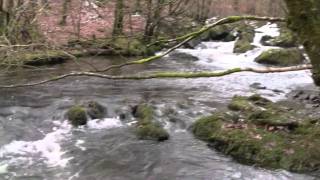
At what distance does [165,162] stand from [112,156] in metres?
1.02

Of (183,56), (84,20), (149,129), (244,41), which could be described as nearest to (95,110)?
(149,129)

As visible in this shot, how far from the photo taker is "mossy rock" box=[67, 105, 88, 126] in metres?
10.7

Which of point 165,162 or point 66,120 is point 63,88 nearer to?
point 66,120

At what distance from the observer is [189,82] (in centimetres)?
1549

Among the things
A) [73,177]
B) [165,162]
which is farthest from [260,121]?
[73,177]

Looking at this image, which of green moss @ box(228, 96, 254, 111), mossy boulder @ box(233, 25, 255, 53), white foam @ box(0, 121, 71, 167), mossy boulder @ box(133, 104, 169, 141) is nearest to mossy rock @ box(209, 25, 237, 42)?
mossy boulder @ box(233, 25, 255, 53)

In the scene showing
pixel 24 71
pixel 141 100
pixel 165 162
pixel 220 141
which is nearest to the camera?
pixel 165 162

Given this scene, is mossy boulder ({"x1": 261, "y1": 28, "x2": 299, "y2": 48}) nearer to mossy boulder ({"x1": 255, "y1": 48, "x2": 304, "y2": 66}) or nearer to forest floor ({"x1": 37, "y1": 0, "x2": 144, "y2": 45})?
mossy boulder ({"x1": 255, "y1": 48, "x2": 304, "y2": 66})

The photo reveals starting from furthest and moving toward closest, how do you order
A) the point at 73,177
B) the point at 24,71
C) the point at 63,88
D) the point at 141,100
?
the point at 24,71 → the point at 63,88 → the point at 141,100 → the point at 73,177

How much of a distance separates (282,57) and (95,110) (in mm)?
10513

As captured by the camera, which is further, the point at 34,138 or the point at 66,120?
the point at 66,120

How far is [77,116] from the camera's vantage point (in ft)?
35.4

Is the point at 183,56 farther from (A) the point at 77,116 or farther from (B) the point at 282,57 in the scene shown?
(A) the point at 77,116

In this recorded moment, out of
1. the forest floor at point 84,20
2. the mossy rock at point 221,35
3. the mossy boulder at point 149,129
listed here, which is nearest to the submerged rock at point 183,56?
the forest floor at point 84,20
